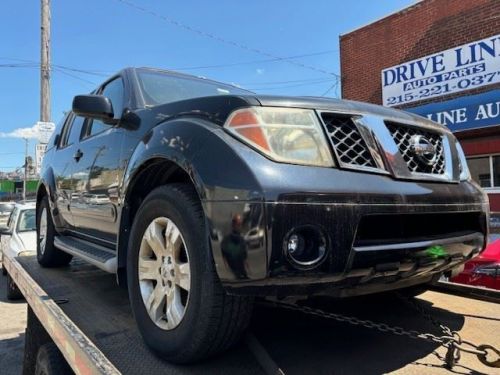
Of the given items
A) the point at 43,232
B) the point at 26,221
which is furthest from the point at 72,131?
the point at 26,221

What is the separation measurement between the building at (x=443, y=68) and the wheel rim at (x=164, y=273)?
9672 millimetres

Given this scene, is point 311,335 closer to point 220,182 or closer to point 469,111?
point 220,182

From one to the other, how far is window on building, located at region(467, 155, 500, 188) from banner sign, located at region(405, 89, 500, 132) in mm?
1080

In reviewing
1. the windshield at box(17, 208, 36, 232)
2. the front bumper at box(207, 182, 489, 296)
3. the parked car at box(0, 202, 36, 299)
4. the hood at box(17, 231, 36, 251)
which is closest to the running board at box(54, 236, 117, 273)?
the front bumper at box(207, 182, 489, 296)

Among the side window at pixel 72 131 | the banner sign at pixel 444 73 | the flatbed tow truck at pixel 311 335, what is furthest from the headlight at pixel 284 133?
the banner sign at pixel 444 73

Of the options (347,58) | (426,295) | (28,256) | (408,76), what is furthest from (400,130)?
(347,58)

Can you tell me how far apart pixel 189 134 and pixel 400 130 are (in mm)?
1002

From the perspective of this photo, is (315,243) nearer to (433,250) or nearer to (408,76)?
(433,250)

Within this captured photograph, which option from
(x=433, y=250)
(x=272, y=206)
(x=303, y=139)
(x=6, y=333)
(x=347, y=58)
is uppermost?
(x=347, y=58)

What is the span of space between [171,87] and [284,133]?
1.58 m

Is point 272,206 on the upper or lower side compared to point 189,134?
lower

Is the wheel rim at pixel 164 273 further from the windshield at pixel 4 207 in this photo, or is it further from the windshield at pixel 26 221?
the windshield at pixel 4 207

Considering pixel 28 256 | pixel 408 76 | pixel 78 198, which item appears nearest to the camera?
pixel 78 198

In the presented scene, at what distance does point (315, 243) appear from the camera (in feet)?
5.90
